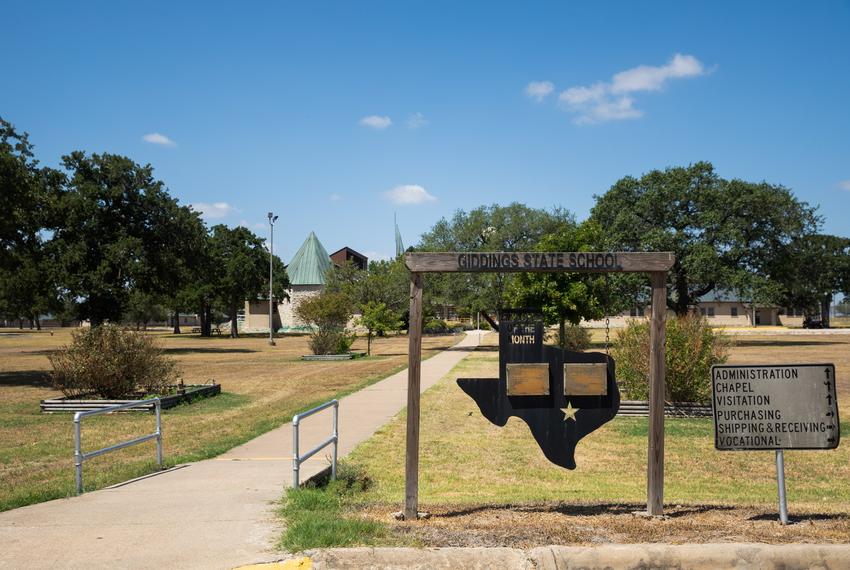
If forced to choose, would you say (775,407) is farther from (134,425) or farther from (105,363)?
(105,363)

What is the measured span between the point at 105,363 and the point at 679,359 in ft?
39.2

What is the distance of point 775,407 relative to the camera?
670 cm

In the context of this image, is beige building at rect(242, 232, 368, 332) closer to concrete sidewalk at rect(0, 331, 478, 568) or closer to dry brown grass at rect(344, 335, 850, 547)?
dry brown grass at rect(344, 335, 850, 547)

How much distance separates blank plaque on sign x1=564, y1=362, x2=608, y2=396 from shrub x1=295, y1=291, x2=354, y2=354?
29.3 meters

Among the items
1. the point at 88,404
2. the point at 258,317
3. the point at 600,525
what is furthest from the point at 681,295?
the point at 258,317

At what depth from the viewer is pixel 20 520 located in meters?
6.69

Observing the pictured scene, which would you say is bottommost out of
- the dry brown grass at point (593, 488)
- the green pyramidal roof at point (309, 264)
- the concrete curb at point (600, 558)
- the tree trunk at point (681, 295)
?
the dry brown grass at point (593, 488)

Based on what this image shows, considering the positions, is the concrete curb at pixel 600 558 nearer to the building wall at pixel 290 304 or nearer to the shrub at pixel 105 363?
the shrub at pixel 105 363

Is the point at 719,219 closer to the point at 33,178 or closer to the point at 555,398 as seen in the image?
the point at 33,178

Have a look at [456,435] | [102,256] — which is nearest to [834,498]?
[456,435]

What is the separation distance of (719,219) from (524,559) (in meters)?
45.3

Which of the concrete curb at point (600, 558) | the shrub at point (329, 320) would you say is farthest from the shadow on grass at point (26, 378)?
the concrete curb at point (600, 558)

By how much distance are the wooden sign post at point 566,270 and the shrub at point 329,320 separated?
1154 inches

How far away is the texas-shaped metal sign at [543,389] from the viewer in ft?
23.2
